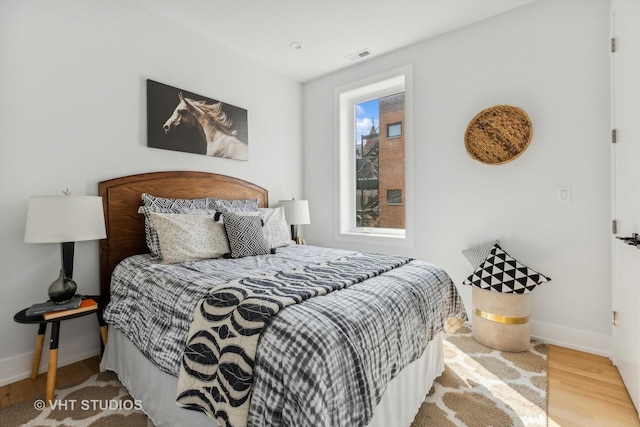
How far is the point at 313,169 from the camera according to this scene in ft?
12.8

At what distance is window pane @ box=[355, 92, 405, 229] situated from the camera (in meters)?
3.42

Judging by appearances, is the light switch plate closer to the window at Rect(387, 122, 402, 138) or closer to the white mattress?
the white mattress

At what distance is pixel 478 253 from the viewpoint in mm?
2553

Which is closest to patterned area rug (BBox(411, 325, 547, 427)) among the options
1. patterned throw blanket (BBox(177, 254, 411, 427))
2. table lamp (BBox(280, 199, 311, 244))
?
patterned throw blanket (BBox(177, 254, 411, 427))

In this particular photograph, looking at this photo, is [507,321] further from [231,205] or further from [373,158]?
[231,205]

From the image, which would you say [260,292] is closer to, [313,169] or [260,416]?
[260,416]

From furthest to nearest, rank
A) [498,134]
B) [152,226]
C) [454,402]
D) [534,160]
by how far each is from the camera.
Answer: [498,134], [534,160], [152,226], [454,402]

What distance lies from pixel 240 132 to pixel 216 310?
7.56 ft

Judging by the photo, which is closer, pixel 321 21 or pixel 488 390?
pixel 488 390

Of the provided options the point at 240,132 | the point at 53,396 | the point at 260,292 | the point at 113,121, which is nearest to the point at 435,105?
the point at 240,132

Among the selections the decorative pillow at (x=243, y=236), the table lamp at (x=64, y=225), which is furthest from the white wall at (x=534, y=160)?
the table lamp at (x=64, y=225)

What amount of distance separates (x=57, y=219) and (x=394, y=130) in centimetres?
305

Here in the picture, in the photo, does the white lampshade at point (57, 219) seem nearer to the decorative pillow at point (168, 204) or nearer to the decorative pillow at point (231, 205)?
the decorative pillow at point (168, 204)

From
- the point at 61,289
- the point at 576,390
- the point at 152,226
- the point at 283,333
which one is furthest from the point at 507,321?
the point at 61,289
